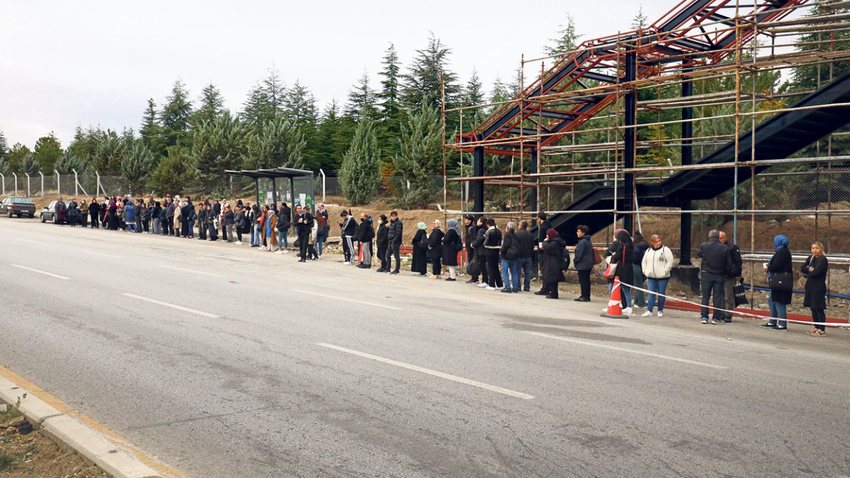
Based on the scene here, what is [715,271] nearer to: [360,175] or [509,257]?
[509,257]

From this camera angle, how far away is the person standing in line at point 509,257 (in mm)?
16312

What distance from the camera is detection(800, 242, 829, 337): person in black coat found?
37.5 feet

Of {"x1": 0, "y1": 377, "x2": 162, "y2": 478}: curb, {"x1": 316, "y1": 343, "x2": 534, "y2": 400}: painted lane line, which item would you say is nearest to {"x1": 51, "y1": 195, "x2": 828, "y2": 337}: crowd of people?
{"x1": 316, "y1": 343, "x2": 534, "y2": 400}: painted lane line

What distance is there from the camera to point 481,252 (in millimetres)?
17625

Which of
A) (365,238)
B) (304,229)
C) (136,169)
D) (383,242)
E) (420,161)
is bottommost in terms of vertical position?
(383,242)

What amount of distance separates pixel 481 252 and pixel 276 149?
30494mm

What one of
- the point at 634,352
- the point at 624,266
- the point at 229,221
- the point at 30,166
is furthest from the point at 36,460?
the point at 30,166

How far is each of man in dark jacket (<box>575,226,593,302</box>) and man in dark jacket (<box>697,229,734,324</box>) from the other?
8.84 feet

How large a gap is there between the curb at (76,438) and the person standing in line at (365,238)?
15.1m

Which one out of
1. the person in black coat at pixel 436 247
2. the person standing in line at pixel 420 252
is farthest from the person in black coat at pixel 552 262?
the person standing in line at pixel 420 252

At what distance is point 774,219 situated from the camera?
21.6 meters

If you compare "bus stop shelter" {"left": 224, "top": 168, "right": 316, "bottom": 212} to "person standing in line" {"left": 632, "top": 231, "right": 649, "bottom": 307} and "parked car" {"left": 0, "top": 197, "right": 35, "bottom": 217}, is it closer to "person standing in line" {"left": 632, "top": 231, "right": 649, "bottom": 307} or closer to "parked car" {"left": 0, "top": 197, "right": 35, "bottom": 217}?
"person standing in line" {"left": 632, "top": 231, "right": 649, "bottom": 307}

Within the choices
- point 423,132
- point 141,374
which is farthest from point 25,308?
point 423,132

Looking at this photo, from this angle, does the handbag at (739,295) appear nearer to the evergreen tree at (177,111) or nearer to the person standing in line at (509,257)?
the person standing in line at (509,257)
